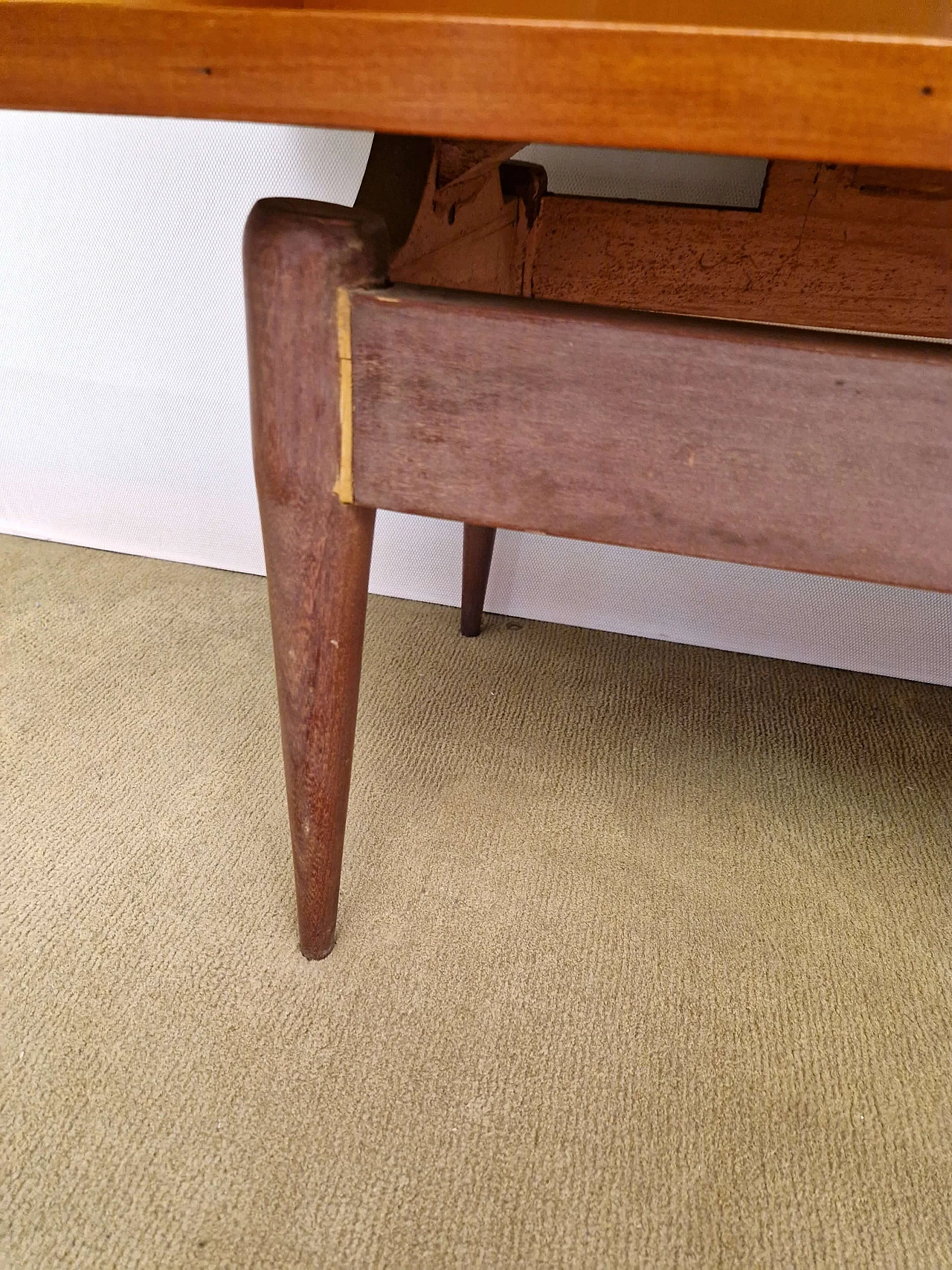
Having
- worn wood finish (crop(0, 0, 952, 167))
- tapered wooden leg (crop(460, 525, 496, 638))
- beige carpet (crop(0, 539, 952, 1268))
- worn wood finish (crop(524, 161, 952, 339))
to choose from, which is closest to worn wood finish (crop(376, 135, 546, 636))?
worn wood finish (crop(524, 161, 952, 339))

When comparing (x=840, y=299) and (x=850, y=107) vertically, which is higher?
(x=850, y=107)

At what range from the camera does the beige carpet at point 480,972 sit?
560 millimetres

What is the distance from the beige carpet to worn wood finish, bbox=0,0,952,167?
545 mm

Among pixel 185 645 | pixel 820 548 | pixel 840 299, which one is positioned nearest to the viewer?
pixel 820 548

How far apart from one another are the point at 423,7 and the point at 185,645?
2.44ft

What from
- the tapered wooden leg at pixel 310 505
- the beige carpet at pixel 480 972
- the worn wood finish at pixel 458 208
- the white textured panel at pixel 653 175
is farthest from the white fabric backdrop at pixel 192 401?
the tapered wooden leg at pixel 310 505

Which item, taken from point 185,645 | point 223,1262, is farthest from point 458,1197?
point 185,645

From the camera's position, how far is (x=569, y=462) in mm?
496

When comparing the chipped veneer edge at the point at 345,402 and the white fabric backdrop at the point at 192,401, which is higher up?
the chipped veneer edge at the point at 345,402

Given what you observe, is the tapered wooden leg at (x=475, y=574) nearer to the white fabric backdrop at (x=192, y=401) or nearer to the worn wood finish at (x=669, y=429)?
the white fabric backdrop at (x=192, y=401)

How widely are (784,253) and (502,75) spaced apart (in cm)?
53

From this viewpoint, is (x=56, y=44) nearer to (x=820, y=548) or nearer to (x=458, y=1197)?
A: (x=820, y=548)

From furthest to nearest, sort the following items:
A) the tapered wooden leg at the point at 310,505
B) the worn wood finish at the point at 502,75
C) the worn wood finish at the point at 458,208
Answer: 1. the worn wood finish at the point at 458,208
2. the tapered wooden leg at the point at 310,505
3. the worn wood finish at the point at 502,75

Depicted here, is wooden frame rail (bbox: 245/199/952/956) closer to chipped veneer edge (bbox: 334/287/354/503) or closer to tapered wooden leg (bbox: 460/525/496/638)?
chipped veneer edge (bbox: 334/287/354/503)
